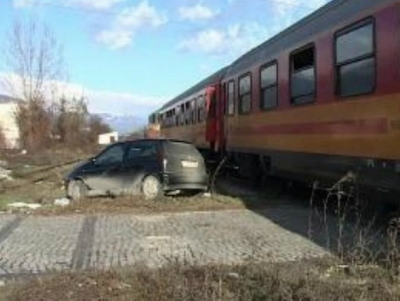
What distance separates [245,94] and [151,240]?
928 centimetres

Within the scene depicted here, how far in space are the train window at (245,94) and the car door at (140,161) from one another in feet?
8.41

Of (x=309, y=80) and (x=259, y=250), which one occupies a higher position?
(x=309, y=80)

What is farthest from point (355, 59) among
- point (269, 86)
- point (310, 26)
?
point (269, 86)

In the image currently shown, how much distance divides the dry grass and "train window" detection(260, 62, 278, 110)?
340 inches

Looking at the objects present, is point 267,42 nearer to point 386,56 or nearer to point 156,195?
point 156,195

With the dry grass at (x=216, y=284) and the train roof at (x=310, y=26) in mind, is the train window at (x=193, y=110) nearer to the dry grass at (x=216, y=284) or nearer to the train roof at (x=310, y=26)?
the train roof at (x=310, y=26)

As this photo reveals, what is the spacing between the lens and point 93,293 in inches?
326

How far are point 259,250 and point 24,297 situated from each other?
4190mm

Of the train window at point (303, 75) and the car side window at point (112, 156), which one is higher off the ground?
the train window at point (303, 75)

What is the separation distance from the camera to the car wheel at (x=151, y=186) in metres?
19.4

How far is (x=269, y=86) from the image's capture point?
60.3 ft

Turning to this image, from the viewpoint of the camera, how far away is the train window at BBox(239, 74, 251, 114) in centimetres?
2096

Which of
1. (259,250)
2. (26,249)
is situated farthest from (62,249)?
(259,250)

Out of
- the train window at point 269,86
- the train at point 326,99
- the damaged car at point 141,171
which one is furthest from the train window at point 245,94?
the damaged car at point 141,171
